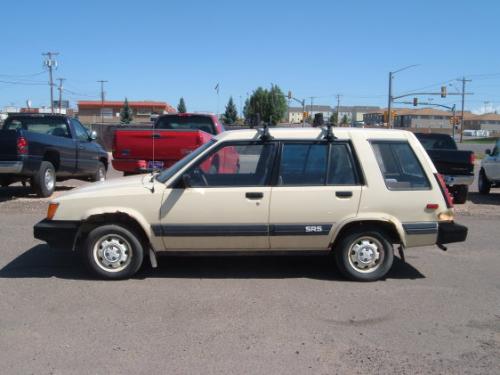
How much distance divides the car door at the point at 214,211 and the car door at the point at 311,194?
0.15 m

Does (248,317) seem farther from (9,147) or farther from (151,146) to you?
(9,147)

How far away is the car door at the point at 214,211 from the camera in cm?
584

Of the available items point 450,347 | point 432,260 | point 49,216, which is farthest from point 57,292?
point 432,260

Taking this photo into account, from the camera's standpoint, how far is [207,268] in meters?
6.59

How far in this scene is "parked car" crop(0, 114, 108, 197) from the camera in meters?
10.8

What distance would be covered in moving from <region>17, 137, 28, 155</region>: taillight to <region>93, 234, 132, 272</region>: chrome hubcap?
19.1ft

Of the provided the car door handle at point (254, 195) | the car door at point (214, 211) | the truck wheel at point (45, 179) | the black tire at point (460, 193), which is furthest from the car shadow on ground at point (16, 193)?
the black tire at point (460, 193)

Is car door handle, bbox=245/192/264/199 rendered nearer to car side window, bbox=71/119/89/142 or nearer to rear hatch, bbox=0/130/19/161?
rear hatch, bbox=0/130/19/161

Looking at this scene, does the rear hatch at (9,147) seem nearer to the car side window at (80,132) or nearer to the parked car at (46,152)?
the parked car at (46,152)

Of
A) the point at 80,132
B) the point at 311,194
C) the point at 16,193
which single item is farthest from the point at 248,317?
the point at 80,132

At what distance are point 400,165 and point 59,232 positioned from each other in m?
3.81

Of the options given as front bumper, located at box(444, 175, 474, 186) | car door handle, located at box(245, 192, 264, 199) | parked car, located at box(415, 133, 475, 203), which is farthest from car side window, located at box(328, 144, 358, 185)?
front bumper, located at box(444, 175, 474, 186)

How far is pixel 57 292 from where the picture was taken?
18.4ft

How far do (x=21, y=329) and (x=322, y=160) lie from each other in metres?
3.41
